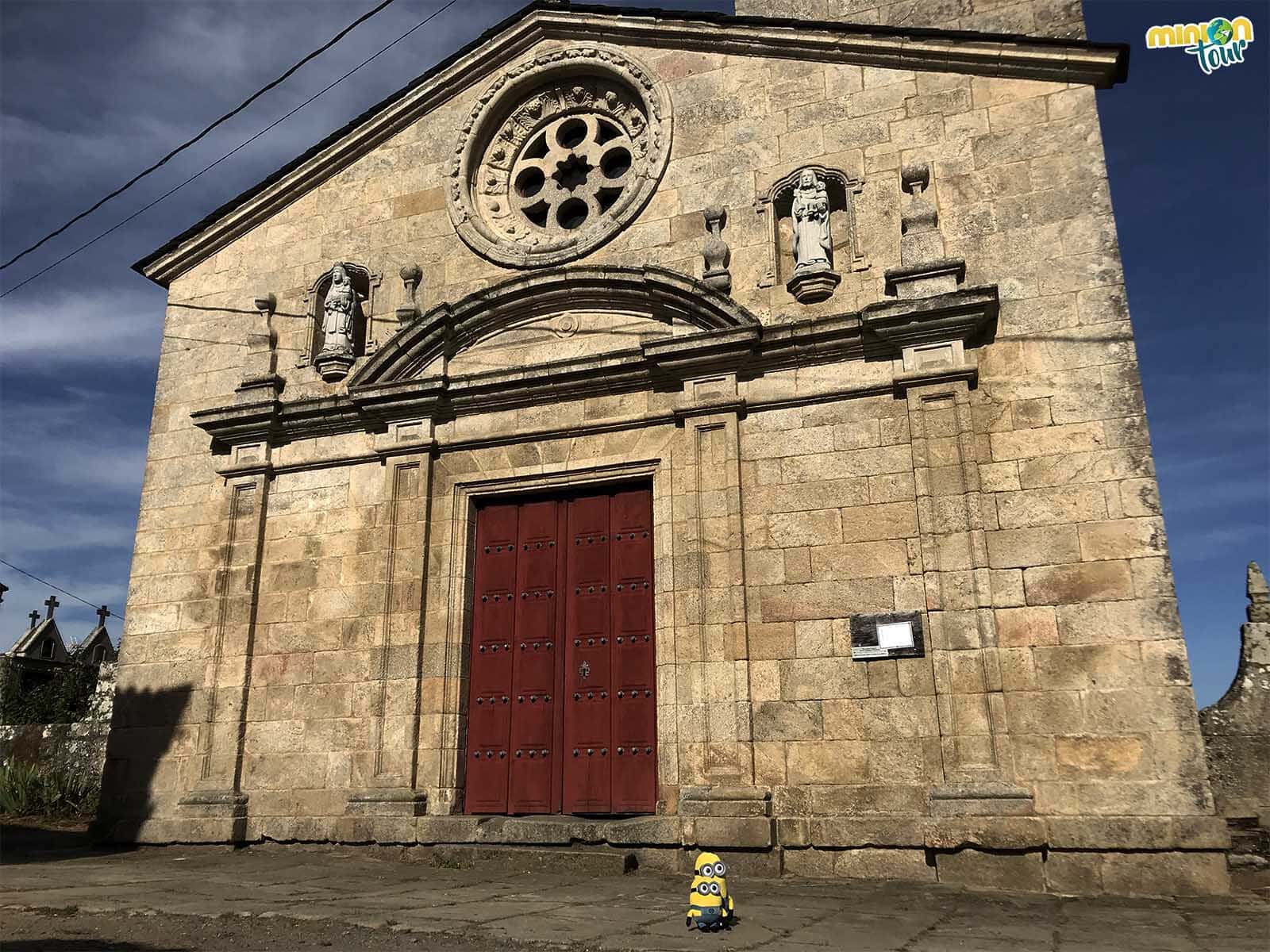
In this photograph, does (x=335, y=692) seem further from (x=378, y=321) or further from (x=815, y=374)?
(x=815, y=374)

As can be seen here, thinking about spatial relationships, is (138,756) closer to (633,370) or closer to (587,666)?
(587,666)

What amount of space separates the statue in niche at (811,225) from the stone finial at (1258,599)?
14.0 ft

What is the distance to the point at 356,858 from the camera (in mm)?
8688

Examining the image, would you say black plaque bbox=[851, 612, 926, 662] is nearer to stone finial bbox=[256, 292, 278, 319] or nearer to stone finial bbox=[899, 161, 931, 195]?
stone finial bbox=[899, 161, 931, 195]

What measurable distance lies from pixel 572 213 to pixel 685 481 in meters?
3.63

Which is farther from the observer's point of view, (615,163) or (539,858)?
(615,163)

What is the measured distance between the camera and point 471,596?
31.3 feet

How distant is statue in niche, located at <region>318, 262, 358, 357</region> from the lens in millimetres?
10703

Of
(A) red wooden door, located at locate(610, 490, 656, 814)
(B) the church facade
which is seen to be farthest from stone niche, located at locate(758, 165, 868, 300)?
(A) red wooden door, located at locate(610, 490, 656, 814)

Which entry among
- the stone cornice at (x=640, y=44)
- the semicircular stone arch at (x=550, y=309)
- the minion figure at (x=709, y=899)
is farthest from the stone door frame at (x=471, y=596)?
the stone cornice at (x=640, y=44)

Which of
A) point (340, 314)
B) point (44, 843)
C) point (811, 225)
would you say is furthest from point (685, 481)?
point (44, 843)

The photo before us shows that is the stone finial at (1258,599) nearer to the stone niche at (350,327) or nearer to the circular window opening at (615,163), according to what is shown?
the circular window opening at (615,163)

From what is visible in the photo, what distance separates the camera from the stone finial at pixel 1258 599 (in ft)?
24.4

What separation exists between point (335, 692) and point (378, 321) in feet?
13.1
